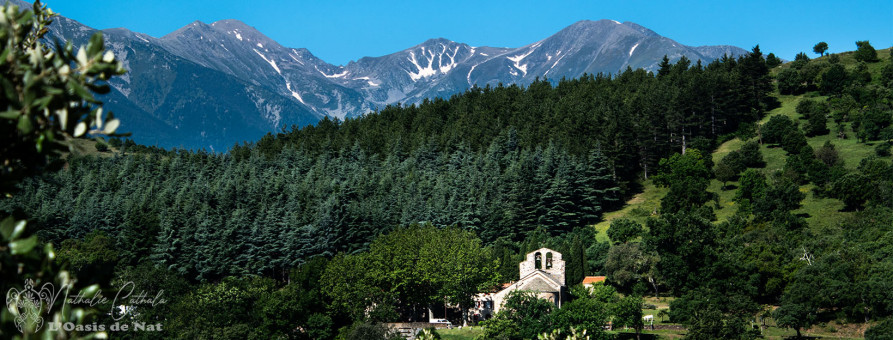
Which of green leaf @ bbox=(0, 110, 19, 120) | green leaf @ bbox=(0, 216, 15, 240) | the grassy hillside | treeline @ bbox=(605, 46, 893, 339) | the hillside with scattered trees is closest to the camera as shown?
green leaf @ bbox=(0, 216, 15, 240)

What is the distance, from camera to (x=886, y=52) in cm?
13775

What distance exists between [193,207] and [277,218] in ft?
52.2

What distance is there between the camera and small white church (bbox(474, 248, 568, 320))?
5950 cm

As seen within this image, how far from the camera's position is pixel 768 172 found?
91.6 m

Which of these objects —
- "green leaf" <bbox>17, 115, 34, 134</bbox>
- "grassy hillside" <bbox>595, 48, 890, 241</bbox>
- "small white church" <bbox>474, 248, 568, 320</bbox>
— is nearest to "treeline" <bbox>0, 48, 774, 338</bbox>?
"small white church" <bbox>474, 248, 568, 320</bbox>

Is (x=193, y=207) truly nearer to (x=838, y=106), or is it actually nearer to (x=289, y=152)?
(x=289, y=152)

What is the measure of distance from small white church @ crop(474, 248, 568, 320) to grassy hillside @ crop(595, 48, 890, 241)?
19108mm

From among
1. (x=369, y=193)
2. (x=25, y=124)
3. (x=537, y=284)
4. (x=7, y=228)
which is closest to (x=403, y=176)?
(x=369, y=193)

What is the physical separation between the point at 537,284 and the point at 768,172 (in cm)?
4869

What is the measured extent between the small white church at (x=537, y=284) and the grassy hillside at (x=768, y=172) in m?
19.1

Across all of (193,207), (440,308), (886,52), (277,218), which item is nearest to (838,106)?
(886,52)

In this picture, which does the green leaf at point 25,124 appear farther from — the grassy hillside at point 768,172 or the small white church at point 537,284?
the grassy hillside at point 768,172

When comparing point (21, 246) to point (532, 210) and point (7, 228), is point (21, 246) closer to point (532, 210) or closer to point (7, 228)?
point (7, 228)

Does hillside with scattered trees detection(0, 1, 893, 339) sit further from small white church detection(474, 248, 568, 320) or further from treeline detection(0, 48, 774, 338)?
small white church detection(474, 248, 568, 320)
